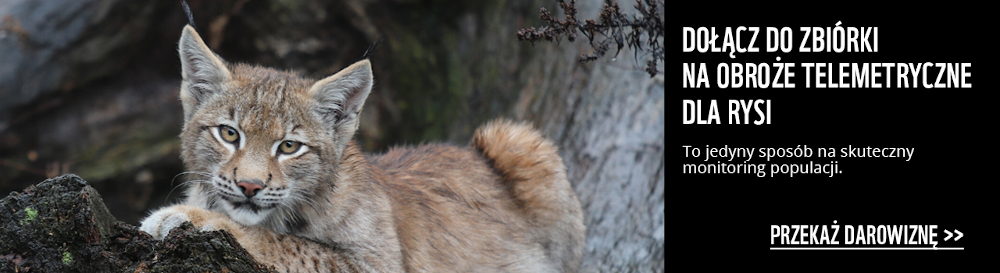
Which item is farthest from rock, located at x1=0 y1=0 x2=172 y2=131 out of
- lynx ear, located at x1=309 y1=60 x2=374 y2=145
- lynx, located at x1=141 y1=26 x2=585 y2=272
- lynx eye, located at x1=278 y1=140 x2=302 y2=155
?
lynx eye, located at x1=278 y1=140 x2=302 y2=155

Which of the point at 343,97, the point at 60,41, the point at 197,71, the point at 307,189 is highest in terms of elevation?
the point at 60,41

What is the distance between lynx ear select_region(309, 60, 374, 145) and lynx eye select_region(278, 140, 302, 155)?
1.03 ft

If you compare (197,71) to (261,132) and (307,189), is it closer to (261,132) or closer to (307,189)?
(261,132)

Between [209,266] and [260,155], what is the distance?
874 mm

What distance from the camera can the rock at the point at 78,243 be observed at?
13.5 feet

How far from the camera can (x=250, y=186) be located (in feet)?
15.2

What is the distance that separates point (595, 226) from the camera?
870cm

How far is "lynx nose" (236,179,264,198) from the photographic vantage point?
4633 mm

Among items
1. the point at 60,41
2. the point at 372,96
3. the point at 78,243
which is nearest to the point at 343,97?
the point at 78,243

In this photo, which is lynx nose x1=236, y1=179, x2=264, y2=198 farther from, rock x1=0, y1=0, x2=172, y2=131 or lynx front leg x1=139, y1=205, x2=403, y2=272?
rock x1=0, y1=0, x2=172, y2=131

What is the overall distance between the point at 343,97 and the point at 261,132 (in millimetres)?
703
